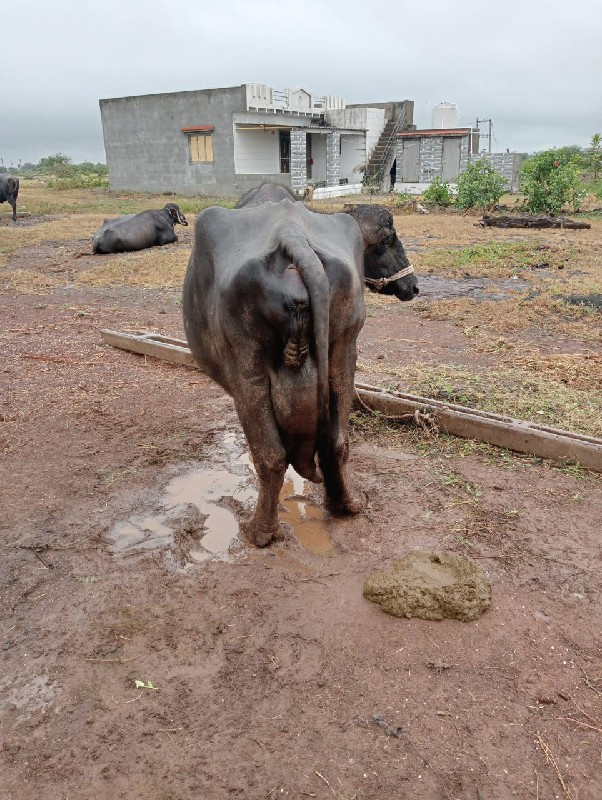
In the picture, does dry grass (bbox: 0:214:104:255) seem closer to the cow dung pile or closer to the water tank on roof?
the cow dung pile

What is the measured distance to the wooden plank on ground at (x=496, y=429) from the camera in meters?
4.17

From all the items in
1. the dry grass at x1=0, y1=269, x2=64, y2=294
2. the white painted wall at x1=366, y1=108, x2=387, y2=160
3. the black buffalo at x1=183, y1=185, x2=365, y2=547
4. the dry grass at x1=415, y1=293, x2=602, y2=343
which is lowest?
the dry grass at x1=415, y1=293, x2=602, y2=343

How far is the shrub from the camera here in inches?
798

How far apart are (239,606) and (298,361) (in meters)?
1.22

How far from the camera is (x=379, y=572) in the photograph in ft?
10.6

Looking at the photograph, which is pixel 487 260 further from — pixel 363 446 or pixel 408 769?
pixel 408 769

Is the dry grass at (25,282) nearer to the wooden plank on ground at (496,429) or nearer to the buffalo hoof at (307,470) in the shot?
the wooden plank on ground at (496,429)

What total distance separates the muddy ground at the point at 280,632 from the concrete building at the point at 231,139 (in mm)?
21442

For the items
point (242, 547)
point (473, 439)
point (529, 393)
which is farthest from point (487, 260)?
point (242, 547)

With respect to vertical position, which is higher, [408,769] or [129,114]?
[129,114]

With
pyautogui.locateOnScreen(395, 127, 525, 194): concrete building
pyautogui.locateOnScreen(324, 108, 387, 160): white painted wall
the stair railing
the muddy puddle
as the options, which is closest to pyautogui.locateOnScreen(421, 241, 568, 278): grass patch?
the muddy puddle

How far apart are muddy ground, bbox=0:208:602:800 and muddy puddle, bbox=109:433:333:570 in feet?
0.05

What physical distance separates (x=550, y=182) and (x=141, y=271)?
46.0 feet

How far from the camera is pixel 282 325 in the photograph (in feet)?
9.00
